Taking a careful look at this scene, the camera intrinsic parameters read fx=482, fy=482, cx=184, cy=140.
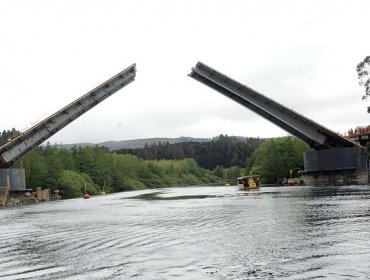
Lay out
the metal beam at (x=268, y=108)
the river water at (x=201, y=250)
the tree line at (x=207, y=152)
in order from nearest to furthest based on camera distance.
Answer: the river water at (x=201, y=250), the metal beam at (x=268, y=108), the tree line at (x=207, y=152)

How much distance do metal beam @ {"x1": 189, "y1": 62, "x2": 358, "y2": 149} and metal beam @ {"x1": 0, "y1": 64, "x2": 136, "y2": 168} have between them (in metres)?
5.82

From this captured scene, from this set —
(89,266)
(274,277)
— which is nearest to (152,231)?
(89,266)

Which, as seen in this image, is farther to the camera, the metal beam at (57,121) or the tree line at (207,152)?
the tree line at (207,152)

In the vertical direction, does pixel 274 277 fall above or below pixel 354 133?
below

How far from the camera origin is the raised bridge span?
33094mm

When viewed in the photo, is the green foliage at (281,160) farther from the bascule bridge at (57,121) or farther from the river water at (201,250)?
the river water at (201,250)

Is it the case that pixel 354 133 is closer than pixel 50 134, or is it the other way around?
pixel 50 134

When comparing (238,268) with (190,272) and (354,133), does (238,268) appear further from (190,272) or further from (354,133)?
(354,133)

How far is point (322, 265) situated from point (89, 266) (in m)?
3.22

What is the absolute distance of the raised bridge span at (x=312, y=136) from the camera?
109 ft

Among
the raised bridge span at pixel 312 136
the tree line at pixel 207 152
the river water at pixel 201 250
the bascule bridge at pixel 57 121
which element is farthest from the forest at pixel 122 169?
the river water at pixel 201 250

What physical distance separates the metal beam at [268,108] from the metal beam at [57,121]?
5818 millimetres

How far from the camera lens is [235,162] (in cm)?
15725

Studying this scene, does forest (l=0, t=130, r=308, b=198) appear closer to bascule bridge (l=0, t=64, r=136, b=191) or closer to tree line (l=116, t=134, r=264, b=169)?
bascule bridge (l=0, t=64, r=136, b=191)
